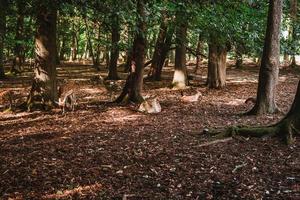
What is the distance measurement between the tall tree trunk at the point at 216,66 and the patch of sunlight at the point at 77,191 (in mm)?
15119

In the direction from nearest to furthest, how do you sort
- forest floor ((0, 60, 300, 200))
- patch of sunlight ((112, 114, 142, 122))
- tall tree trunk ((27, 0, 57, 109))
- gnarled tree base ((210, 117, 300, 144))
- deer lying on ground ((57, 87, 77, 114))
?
forest floor ((0, 60, 300, 200)) < gnarled tree base ((210, 117, 300, 144)) < patch of sunlight ((112, 114, 142, 122)) < deer lying on ground ((57, 87, 77, 114)) < tall tree trunk ((27, 0, 57, 109))

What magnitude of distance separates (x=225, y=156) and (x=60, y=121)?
19.8ft

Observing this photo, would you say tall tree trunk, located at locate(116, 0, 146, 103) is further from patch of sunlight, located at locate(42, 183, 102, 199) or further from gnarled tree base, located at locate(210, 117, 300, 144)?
patch of sunlight, located at locate(42, 183, 102, 199)

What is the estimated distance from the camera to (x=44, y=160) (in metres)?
8.29

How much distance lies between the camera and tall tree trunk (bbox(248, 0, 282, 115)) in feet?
42.1

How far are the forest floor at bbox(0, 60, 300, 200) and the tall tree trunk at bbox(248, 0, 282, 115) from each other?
1.79 feet

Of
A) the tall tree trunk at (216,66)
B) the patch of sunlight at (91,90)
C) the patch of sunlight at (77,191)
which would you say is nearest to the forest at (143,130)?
the patch of sunlight at (77,191)

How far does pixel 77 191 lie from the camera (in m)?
6.62

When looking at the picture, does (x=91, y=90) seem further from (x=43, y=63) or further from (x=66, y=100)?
(x=66, y=100)

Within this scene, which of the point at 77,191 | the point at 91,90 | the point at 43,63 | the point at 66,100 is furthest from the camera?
the point at 91,90

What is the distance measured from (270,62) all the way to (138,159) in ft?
21.4

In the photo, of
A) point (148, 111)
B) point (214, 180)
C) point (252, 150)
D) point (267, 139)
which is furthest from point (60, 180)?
point (148, 111)

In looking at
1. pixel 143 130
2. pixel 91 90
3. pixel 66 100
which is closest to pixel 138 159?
pixel 143 130

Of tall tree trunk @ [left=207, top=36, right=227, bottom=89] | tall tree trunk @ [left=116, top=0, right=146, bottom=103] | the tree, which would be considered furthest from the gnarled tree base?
tall tree trunk @ [left=207, top=36, right=227, bottom=89]
